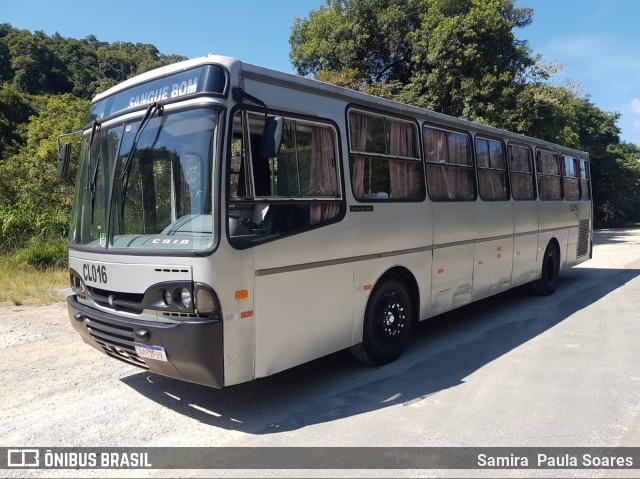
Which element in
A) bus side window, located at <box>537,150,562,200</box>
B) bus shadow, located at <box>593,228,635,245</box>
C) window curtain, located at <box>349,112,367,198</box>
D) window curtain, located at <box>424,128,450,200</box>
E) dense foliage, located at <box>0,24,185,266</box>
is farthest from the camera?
bus shadow, located at <box>593,228,635,245</box>

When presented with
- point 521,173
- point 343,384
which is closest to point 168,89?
point 343,384

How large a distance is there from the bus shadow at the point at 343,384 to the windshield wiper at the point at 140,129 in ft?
7.14

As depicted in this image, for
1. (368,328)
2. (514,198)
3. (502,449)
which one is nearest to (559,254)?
(514,198)

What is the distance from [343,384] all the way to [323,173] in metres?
2.15

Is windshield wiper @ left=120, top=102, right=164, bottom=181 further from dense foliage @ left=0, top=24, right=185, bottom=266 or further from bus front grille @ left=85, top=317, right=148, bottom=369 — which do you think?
dense foliage @ left=0, top=24, right=185, bottom=266

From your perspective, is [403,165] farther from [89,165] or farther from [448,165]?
[89,165]

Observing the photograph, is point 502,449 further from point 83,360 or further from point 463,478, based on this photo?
point 83,360

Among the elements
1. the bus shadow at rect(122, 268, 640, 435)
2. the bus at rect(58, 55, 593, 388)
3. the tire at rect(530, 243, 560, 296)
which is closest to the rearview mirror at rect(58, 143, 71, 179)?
the bus at rect(58, 55, 593, 388)

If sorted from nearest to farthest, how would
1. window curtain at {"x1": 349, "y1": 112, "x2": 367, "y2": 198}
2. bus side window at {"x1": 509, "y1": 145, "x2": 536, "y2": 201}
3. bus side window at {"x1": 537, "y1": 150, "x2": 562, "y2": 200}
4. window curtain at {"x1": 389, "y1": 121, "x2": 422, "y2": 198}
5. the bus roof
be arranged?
the bus roof → window curtain at {"x1": 349, "y1": 112, "x2": 367, "y2": 198} → window curtain at {"x1": 389, "y1": 121, "x2": 422, "y2": 198} → bus side window at {"x1": 509, "y1": 145, "x2": 536, "y2": 201} → bus side window at {"x1": 537, "y1": 150, "x2": 562, "y2": 200}

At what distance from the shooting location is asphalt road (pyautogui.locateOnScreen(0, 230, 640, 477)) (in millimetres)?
3816

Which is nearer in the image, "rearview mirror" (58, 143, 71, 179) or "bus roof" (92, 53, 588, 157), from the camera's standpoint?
"bus roof" (92, 53, 588, 157)

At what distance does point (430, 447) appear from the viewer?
3650 mm

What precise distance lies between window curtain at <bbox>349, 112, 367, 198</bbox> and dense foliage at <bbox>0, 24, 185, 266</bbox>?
9.32 metres

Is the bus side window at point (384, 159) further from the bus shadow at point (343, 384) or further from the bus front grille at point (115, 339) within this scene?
the bus front grille at point (115, 339)
